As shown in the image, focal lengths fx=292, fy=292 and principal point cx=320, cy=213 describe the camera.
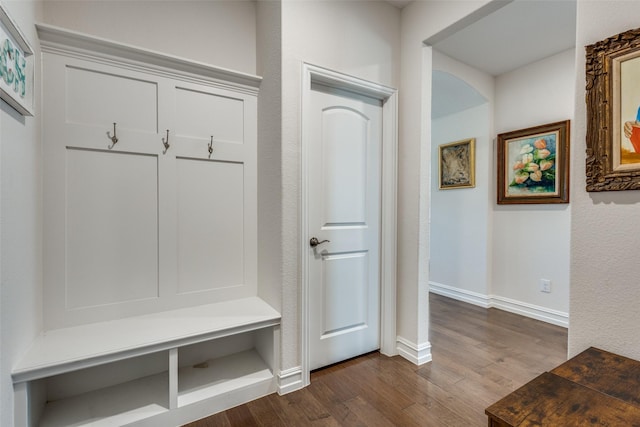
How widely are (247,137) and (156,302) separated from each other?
1.21 metres

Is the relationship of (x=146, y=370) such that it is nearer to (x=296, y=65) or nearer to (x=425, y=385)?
(x=425, y=385)

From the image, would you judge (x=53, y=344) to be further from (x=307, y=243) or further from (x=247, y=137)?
(x=247, y=137)

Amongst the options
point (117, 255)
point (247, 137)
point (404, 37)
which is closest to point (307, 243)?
point (247, 137)

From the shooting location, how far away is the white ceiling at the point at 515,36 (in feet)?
7.11

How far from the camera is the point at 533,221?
9.64ft

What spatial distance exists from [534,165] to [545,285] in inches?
46.7

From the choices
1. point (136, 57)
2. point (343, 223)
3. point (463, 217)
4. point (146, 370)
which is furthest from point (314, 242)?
point (463, 217)

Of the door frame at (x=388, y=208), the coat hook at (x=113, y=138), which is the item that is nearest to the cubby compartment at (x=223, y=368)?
the door frame at (x=388, y=208)

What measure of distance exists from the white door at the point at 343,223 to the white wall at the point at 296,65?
0.13m

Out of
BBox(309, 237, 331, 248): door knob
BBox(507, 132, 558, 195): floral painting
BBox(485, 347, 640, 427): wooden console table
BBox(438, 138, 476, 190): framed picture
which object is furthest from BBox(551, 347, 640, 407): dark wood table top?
BBox(438, 138, 476, 190): framed picture

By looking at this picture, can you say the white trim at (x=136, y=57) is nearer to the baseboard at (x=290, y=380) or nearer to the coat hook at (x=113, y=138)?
the coat hook at (x=113, y=138)

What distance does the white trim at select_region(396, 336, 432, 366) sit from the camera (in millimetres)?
2091

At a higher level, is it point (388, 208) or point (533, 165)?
point (533, 165)

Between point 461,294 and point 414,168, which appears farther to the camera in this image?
point 461,294
